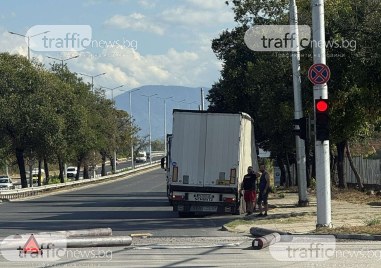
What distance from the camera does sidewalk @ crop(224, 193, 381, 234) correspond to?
24250 millimetres

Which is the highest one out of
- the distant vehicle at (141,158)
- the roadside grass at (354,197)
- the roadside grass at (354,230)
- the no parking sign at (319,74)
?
the distant vehicle at (141,158)

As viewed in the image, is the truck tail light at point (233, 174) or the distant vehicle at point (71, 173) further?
the distant vehicle at point (71, 173)

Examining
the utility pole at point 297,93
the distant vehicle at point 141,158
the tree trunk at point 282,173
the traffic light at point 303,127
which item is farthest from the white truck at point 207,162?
the distant vehicle at point 141,158

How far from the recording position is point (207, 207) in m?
29.8

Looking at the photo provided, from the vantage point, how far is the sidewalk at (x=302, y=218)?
79.6 feet

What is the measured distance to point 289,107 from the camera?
36125 mm

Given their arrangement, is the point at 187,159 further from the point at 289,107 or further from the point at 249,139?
the point at 289,107

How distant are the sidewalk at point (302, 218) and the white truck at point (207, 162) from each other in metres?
1.23

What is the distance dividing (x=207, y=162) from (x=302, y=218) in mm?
4176

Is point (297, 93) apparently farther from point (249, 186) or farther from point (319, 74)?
point (319, 74)

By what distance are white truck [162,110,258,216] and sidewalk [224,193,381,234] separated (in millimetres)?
1231

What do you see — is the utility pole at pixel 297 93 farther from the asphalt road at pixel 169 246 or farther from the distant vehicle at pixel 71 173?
the distant vehicle at pixel 71 173

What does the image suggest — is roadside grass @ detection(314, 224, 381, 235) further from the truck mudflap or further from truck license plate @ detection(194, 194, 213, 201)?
truck license plate @ detection(194, 194, 213, 201)

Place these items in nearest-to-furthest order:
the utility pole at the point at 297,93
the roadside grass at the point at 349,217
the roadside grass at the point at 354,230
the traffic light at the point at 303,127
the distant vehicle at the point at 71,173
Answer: the roadside grass at the point at 354,230, the roadside grass at the point at 349,217, the traffic light at the point at 303,127, the utility pole at the point at 297,93, the distant vehicle at the point at 71,173
